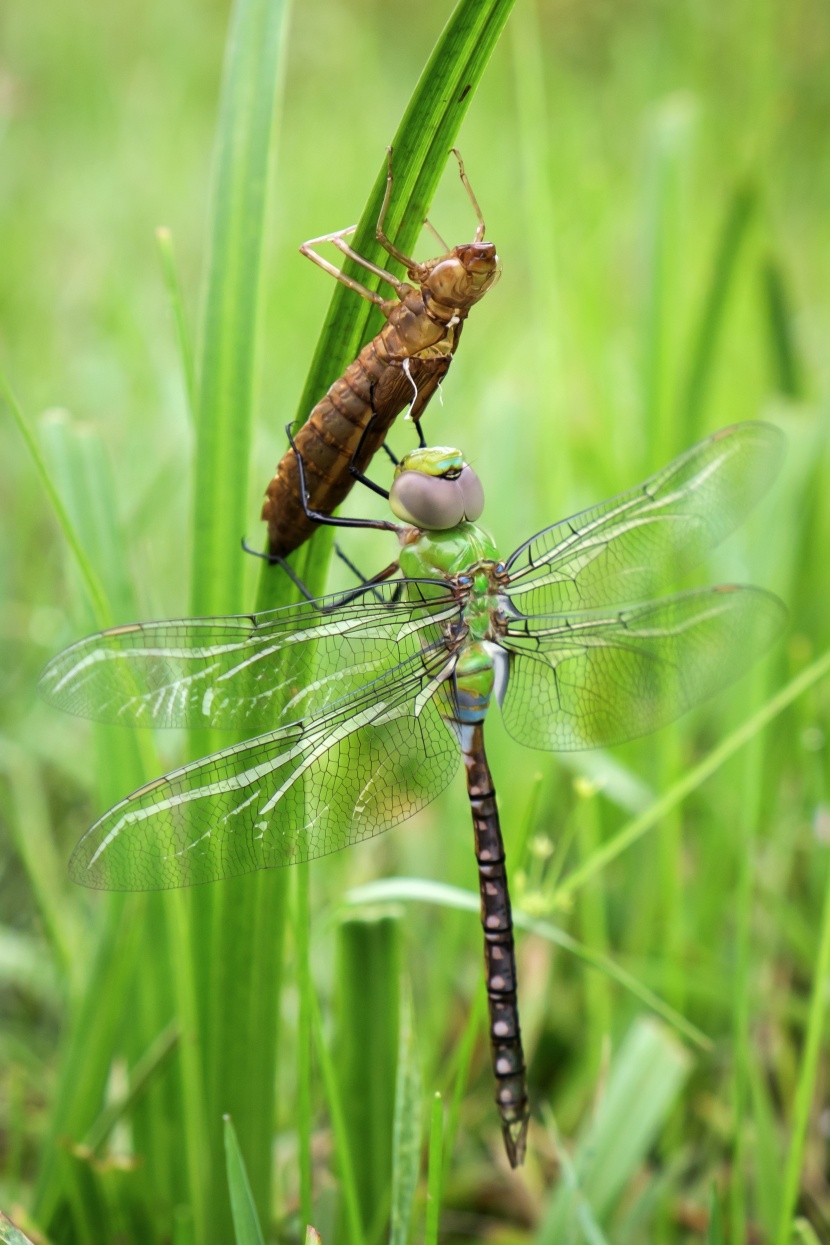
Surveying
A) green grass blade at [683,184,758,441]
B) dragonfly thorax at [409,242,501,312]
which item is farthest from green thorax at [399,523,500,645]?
green grass blade at [683,184,758,441]

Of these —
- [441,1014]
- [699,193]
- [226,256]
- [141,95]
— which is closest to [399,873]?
[441,1014]

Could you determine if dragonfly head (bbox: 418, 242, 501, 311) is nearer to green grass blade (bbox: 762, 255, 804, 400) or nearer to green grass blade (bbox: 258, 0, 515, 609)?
green grass blade (bbox: 258, 0, 515, 609)

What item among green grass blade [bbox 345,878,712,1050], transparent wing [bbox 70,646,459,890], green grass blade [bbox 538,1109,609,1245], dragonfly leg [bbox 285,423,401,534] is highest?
dragonfly leg [bbox 285,423,401,534]

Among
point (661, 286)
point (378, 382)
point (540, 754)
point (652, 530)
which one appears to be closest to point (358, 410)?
point (378, 382)

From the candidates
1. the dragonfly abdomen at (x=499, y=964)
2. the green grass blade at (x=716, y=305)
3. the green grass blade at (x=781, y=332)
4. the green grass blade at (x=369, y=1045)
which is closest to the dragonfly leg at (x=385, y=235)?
the dragonfly abdomen at (x=499, y=964)

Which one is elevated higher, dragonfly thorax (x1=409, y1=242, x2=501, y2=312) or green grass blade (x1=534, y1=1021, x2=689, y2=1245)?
dragonfly thorax (x1=409, y1=242, x2=501, y2=312)

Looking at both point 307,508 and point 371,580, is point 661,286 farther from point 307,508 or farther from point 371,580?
point 307,508

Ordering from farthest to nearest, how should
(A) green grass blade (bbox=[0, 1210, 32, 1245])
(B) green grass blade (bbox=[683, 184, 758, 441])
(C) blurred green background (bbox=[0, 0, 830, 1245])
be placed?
(B) green grass blade (bbox=[683, 184, 758, 441]) → (C) blurred green background (bbox=[0, 0, 830, 1245]) → (A) green grass blade (bbox=[0, 1210, 32, 1245])

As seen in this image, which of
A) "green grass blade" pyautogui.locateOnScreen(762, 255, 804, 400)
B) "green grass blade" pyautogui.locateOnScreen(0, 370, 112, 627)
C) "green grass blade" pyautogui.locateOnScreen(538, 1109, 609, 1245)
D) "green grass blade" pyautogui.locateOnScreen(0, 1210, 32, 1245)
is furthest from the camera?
"green grass blade" pyautogui.locateOnScreen(762, 255, 804, 400)
